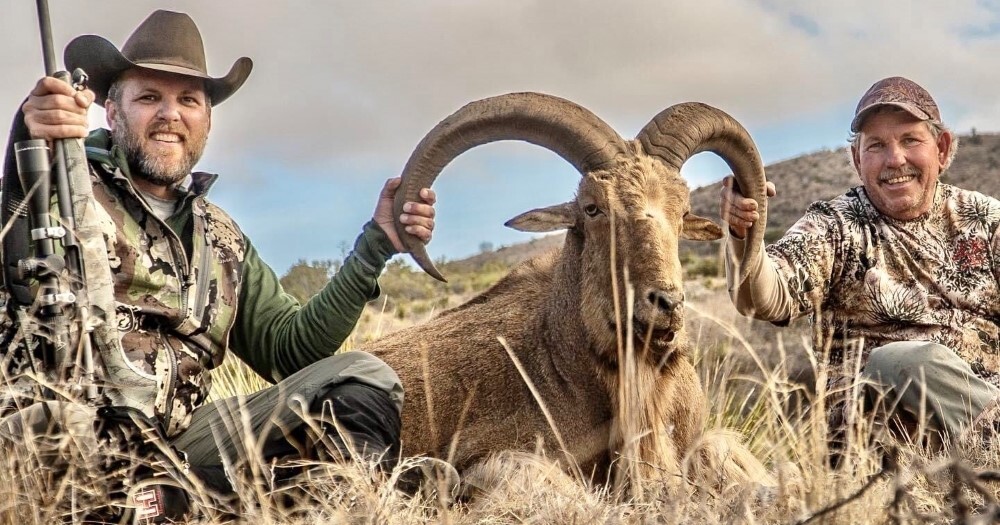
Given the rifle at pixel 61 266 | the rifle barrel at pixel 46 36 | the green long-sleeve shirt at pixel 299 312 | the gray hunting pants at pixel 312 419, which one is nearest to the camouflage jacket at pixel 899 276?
the green long-sleeve shirt at pixel 299 312

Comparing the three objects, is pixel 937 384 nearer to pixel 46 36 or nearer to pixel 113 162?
pixel 113 162

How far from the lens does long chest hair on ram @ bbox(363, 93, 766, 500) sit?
5.58 meters

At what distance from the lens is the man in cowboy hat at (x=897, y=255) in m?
6.50

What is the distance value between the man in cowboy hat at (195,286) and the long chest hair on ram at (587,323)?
42cm

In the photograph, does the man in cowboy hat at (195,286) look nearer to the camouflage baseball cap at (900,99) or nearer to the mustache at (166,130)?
the mustache at (166,130)

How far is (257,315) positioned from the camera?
598 centimetres

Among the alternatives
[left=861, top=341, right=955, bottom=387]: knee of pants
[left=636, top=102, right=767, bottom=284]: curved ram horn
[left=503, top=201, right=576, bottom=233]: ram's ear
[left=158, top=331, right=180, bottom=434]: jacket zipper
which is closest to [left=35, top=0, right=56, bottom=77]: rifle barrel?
[left=158, top=331, right=180, bottom=434]: jacket zipper

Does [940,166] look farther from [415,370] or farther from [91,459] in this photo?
[91,459]

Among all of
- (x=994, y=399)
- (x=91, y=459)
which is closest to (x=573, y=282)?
(x=994, y=399)

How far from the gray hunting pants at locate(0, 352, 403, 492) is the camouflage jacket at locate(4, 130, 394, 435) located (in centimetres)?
21

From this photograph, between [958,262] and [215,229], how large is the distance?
4.50m

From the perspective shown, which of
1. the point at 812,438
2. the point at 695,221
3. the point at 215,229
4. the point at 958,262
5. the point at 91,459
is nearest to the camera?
the point at 812,438

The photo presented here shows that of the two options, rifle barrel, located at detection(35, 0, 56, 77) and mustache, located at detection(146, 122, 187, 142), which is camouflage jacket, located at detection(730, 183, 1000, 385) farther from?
rifle barrel, located at detection(35, 0, 56, 77)

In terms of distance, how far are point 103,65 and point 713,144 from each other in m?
3.46
